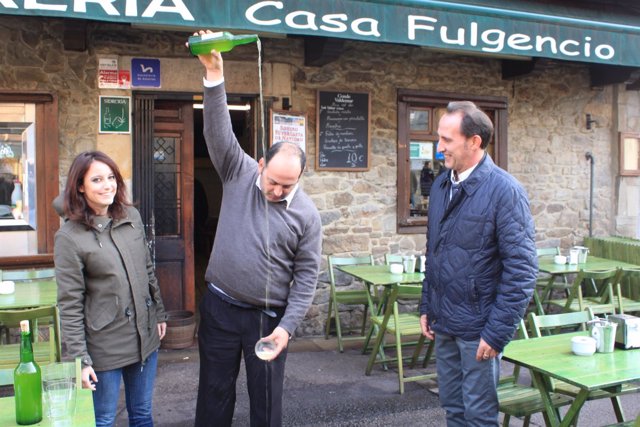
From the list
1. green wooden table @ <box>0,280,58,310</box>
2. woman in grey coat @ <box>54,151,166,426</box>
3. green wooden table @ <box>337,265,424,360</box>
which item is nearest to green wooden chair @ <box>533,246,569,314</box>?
green wooden table @ <box>337,265,424,360</box>

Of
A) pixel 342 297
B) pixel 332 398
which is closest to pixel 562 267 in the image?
pixel 342 297

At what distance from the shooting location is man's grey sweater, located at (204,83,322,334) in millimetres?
2635

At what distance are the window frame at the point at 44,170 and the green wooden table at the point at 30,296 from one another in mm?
494

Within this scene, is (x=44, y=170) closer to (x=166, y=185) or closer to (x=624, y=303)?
(x=166, y=185)

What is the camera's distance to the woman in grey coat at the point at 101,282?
2508 mm

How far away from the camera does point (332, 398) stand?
15.2 ft

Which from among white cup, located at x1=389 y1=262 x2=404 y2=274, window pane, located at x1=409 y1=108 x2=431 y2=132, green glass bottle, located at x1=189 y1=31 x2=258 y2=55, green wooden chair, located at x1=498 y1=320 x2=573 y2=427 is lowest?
green wooden chair, located at x1=498 y1=320 x2=573 y2=427

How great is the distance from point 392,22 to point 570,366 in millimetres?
3406

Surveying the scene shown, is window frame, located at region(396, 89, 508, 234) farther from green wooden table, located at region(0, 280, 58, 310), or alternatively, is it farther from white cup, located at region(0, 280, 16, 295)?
white cup, located at region(0, 280, 16, 295)

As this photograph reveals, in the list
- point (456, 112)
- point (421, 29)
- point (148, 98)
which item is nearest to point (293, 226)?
point (456, 112)

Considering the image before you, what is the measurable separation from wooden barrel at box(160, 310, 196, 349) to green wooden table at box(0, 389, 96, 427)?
3436mm

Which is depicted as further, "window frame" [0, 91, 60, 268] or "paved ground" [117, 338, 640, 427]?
"window frame" [0, 91, 60, 268]

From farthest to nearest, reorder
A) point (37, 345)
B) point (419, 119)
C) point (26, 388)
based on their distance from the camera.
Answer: point (419, 119)
point (37, 345)
point (26, 388)

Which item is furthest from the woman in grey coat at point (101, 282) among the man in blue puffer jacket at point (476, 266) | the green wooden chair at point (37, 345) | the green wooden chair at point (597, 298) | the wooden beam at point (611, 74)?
the wooden beam at point (611, 74)
